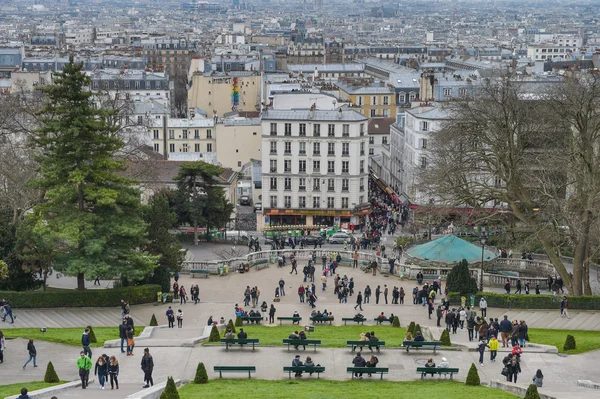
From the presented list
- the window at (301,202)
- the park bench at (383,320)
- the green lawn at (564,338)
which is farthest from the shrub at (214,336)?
the window at (301,202)

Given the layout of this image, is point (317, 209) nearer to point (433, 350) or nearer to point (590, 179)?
point (590, 179)

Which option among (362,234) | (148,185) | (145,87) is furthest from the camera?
(145,87)

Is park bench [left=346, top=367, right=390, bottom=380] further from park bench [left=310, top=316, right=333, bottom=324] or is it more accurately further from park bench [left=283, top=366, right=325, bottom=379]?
park bench [left=310, top=316, right=333, bottom=324]

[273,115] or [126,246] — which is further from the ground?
[273,115]

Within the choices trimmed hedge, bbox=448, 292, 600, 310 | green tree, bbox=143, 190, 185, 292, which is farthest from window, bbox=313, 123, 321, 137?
trimmed hedge, bbox=448, 292, 600, 310

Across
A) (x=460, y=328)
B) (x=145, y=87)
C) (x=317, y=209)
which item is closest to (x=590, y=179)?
(x=460, y=328)
